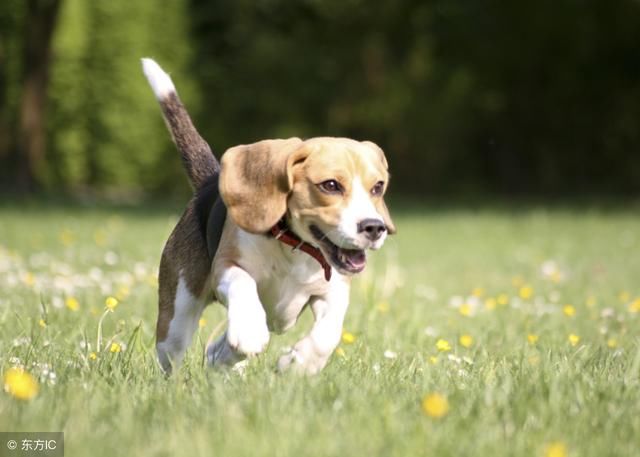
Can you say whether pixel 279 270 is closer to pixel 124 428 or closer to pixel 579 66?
pixel 124 428

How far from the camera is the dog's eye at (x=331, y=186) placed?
12.2ft

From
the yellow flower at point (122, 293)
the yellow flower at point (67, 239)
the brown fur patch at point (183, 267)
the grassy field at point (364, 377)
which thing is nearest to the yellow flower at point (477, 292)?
the grassy field at point (364, 377)

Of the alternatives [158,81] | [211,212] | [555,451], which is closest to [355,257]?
[211,212]

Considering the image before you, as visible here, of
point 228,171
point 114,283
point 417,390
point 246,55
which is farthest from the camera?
point 246,55

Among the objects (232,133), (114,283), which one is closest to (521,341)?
(114,283)

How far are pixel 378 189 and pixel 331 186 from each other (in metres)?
0.28

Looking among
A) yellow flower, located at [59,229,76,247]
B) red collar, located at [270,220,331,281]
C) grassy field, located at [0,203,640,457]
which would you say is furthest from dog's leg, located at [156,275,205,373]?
yellow flower, located at [59,229,76,247]

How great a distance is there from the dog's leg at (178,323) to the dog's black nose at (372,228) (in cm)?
106

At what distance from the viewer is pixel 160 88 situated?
4949 mm

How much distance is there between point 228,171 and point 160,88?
1322 mm

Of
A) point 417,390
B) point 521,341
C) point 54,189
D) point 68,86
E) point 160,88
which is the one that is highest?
point 160,88

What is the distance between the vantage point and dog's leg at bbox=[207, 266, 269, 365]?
342cm

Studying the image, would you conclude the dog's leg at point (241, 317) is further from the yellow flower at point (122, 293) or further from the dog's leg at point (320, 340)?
the yellow flower at point (122, 293)

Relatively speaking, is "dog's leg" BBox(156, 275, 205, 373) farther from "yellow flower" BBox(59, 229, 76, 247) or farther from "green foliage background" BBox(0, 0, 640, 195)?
"green foliage background" BBox(0, 0, 640, 195)
